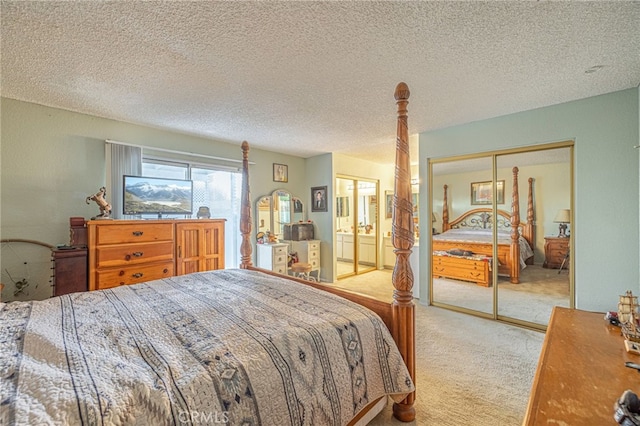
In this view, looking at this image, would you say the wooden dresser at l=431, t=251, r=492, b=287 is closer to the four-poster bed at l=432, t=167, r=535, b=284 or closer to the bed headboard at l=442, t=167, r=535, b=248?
the four-poster bed at l=432, t=167, r=535, b=284

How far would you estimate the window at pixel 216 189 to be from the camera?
12.8 feet

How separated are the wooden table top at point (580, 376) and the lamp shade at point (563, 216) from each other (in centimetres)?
183

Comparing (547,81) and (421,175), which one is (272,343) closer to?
(547,81)

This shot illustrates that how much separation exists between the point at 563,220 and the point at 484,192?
83 centimetres

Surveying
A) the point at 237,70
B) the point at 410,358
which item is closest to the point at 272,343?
the point at 410,358

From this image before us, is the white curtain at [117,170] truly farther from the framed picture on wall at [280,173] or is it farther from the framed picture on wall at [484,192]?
the framed picture on wall at [484,192]

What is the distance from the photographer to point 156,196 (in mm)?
3461

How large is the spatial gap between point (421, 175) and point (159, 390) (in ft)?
12.6

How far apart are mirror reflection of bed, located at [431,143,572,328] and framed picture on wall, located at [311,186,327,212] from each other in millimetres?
2151

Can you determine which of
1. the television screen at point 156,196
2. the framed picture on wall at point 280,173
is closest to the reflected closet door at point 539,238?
the framed picture on wall at point 280,173

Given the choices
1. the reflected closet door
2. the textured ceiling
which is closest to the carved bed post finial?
the textured ceiling

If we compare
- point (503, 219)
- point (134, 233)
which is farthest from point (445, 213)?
point (134, 233)

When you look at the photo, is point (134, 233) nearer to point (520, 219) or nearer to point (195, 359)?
point (195, 359)

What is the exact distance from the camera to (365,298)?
184 centimetres
